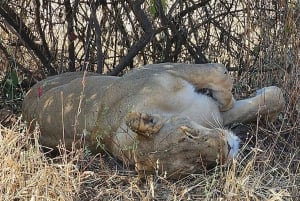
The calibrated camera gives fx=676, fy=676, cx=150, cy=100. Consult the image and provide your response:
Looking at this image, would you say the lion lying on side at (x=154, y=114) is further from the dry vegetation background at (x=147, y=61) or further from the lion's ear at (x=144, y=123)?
the dry vegetation background at (x=147, y=61)

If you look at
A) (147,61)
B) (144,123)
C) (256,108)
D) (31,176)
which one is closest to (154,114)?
(144,123)

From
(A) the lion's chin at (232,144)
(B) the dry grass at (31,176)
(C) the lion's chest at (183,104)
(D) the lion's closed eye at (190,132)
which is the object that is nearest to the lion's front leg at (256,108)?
(C) the lion's chest at (183,104)

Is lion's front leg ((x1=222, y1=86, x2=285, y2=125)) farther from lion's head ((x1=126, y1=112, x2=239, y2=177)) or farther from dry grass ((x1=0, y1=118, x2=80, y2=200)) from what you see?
dry grass ((x1=0, y1=118, x2=80, y2=200))

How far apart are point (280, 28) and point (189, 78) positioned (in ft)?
4.10

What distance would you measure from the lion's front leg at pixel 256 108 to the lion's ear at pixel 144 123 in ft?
2.89

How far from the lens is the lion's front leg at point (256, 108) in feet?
14.1

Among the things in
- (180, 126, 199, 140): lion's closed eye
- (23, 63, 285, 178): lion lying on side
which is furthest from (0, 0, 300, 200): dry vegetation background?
(180, 126, 199, 140): lion's closed eye

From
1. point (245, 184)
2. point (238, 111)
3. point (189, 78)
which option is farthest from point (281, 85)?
point (245, 184)

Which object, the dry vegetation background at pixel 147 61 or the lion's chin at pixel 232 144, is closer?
the dry vegetation background at pixel 147 61

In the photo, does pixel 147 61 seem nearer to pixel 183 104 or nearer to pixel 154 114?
pixel 183 104

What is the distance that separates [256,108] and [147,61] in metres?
1.89

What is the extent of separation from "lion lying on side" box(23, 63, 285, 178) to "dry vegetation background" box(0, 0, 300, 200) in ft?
0.36

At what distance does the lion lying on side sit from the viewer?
11.6 feet

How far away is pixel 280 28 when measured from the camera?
5.03 meters
